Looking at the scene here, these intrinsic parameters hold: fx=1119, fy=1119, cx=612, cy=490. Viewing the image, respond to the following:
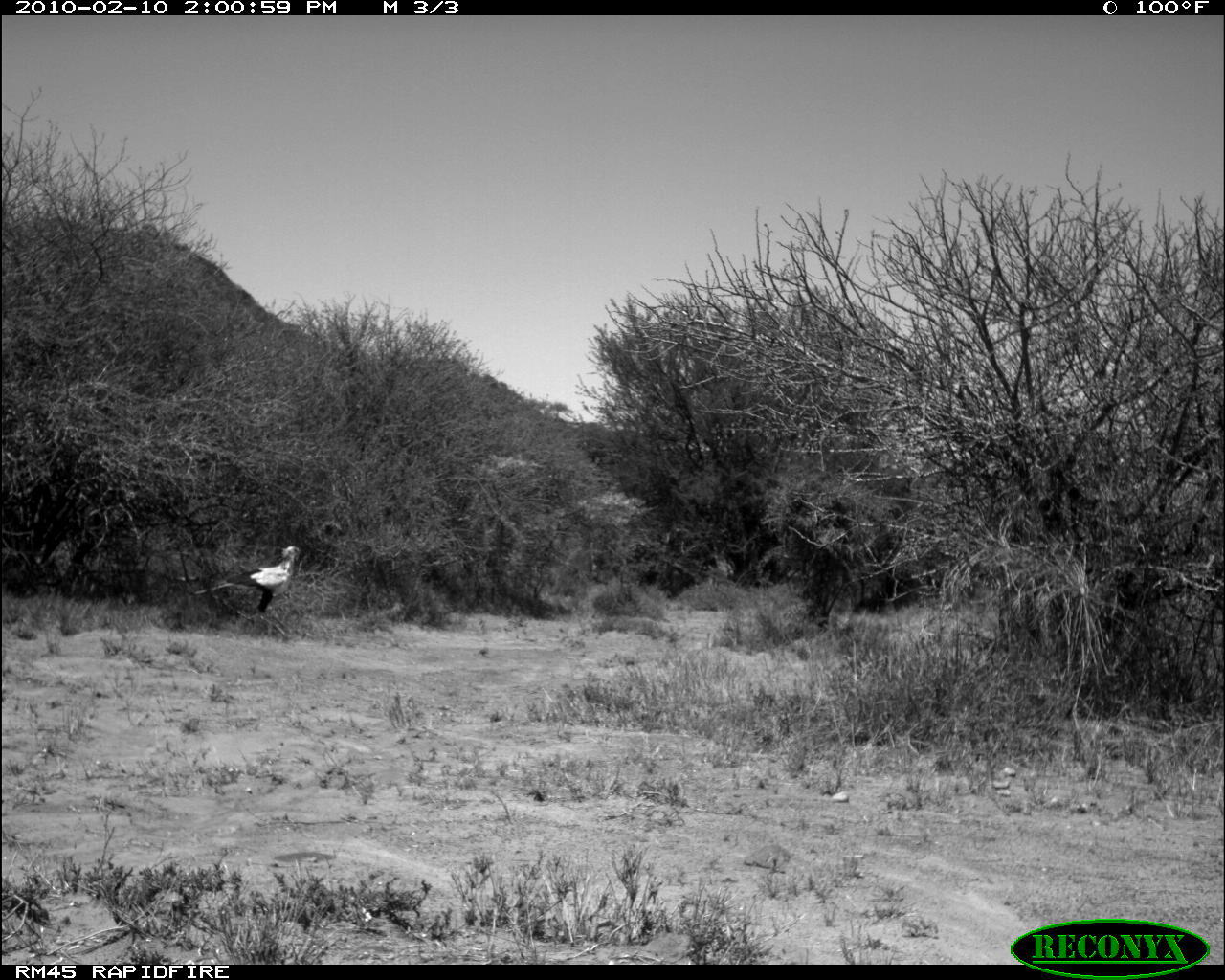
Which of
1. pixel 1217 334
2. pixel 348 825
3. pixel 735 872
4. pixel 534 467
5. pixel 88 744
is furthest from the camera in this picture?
pixel 534 467

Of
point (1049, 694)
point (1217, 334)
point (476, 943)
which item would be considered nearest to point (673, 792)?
point (476, 943)

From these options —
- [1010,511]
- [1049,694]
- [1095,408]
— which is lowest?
[1049,694]

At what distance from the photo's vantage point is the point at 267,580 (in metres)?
11.7

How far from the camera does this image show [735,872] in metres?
4.94

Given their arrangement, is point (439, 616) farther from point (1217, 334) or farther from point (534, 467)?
point (1217, 334)

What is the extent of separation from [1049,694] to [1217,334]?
2.67m

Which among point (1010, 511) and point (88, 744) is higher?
point (1010, 511)

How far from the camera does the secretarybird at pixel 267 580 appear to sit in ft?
38.5

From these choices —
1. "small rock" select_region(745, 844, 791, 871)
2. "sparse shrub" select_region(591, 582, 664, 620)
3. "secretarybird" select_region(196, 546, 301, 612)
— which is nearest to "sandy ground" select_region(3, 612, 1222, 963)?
"small rock" select_region(745, 844, 791, 871)

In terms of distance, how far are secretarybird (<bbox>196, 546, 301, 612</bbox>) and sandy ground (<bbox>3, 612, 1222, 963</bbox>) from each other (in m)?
3.10

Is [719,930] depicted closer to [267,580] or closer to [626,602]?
[267,580]

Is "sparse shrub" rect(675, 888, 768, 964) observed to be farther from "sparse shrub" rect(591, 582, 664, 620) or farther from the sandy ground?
"sparse shrub" rect(591, 582, 664, 620)

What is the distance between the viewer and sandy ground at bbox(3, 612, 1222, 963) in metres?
4.41

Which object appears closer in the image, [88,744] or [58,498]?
[88,744]
